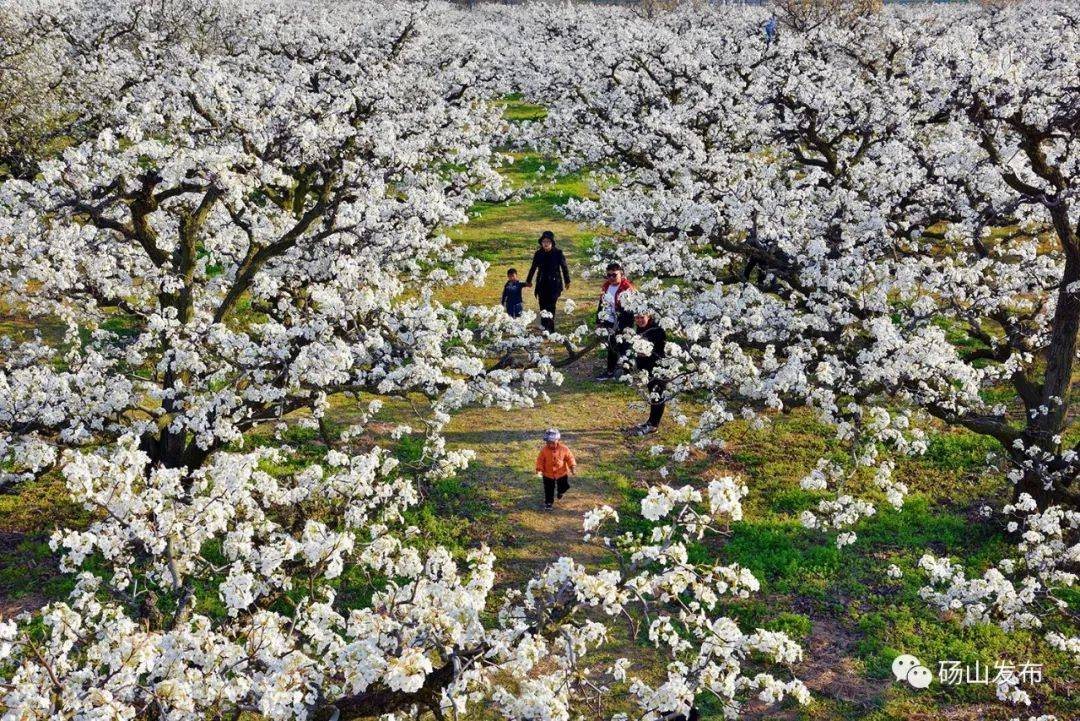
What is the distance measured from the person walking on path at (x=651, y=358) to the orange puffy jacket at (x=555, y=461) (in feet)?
→ 5.79

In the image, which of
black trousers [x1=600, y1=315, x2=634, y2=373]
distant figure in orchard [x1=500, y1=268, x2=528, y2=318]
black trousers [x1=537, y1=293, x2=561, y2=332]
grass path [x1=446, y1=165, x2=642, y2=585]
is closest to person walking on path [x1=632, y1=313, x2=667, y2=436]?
black trousers [x1=600, y1=315, x2=634, y2=373]

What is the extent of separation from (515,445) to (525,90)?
1107 inches

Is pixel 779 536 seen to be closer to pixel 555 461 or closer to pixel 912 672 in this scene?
pixel 912 672

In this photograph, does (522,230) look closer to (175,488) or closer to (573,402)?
(573,402)

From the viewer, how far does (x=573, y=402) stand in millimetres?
16750

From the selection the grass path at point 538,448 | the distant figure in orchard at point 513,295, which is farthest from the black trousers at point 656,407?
the distant figure in orchard at point 513,295

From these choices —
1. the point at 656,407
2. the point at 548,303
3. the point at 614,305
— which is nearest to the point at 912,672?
the point at 656,407

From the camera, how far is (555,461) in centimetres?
1283

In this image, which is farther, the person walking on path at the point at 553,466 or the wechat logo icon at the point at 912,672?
the person walking on path at the point at 553,466

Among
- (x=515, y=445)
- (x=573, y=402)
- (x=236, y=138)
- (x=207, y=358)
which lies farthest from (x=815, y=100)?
(x=207, y=358)

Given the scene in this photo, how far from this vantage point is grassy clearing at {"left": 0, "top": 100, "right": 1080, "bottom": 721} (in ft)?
33.4

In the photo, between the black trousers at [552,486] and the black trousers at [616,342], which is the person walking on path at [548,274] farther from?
the black trousers at [552,486]

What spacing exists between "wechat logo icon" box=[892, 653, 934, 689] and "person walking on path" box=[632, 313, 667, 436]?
5.10m

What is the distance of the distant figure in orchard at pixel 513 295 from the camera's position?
56.2ft
